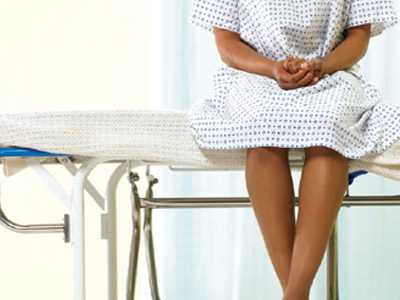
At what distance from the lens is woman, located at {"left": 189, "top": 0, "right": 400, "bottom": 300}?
1219 mm

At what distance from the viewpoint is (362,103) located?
1307 mm

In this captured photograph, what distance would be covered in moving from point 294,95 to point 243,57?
17 centimetres

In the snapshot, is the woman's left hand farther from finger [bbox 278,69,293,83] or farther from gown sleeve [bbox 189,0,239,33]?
gown sleeve [bbox 189,0,239,33]

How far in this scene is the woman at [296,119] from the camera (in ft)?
4.00

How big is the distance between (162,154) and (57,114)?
195mm

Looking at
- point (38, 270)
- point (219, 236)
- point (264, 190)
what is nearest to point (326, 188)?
point (264, 190)

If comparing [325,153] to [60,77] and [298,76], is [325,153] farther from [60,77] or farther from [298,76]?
[60,77]

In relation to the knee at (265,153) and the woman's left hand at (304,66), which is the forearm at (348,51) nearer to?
the woman's left hand at (304,66)

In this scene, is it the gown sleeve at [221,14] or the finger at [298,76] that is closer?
the finger at [298,76]

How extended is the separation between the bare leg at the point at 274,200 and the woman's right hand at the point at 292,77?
0.37ft

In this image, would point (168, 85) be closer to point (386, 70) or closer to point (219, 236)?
point (219, 236)

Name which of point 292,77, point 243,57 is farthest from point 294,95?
point 243,57

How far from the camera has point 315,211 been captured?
48.1 inches

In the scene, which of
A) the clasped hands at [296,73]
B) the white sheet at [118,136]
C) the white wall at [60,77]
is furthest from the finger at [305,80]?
the white wall at [60,77]
